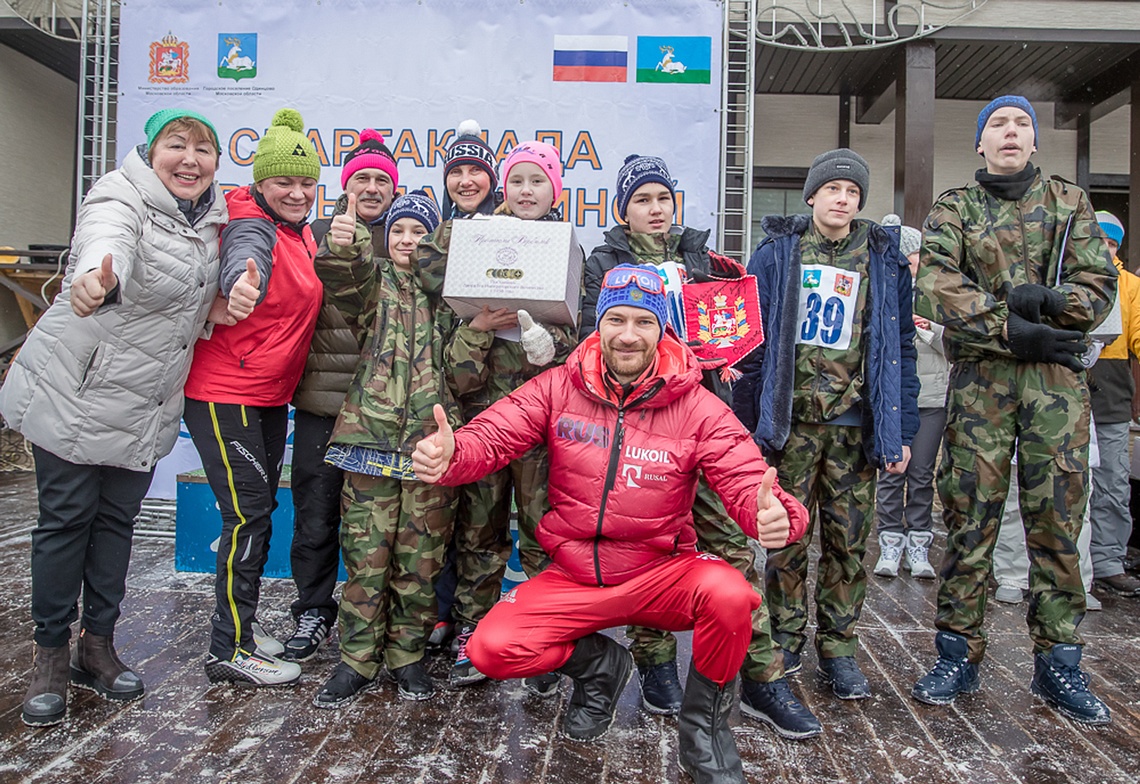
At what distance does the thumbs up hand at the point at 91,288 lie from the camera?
2.19 m

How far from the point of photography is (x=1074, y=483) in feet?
9.24

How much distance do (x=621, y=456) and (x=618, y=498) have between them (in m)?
0.13

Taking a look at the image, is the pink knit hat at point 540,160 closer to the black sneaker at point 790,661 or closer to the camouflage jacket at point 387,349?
the camouflage jacket at point 387,349

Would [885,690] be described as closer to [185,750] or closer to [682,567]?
[682,567]

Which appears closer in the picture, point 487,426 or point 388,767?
point 388,767

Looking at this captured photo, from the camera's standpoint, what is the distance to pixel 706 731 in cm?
233

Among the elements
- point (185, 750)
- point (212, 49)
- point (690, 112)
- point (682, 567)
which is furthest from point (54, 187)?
point (682, 567)

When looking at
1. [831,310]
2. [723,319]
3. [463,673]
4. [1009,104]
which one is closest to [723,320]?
[723,319]

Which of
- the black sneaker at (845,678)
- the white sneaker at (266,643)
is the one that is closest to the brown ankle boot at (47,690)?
the white sneaker at (266,643)

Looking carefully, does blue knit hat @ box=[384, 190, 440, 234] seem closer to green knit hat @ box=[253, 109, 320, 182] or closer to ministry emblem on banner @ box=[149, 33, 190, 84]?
green knit hat @ box=[253, 109, 320, 182]

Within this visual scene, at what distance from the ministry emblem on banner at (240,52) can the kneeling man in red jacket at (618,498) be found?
356cm

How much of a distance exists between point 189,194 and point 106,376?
0.66 metres

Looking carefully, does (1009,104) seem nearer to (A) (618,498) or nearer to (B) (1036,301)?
(B) (1036,301)

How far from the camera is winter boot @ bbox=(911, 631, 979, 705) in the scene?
9.31ft
